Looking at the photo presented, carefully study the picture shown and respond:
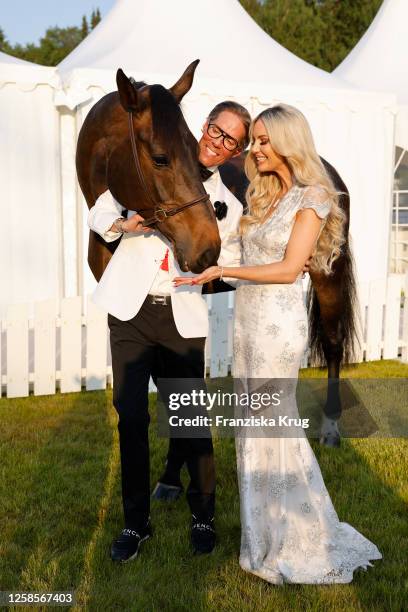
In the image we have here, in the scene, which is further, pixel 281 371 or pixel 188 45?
pixel 188 45

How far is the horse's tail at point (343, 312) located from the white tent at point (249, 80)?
3.33 meters

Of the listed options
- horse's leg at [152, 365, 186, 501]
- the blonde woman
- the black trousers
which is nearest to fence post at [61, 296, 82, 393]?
horse's leg at [152, 365, 186, 501]

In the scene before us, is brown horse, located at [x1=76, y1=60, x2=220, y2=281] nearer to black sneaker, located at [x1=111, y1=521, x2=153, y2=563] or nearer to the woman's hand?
the woman's hand

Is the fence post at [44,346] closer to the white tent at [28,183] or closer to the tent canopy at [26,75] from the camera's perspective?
the white tent at [28,183]

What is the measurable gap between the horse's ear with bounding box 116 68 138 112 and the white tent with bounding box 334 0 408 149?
33.5 ft

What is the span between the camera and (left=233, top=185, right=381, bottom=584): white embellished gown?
2.80 meters

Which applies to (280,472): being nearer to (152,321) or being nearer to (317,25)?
(152,321)

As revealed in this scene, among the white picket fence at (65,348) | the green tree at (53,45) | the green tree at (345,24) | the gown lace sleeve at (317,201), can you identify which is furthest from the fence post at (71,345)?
the green tree at (53,45)

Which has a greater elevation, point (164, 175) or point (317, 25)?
point (317, 25)

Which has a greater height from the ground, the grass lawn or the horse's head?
the horse's head

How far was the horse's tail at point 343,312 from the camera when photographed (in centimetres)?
505

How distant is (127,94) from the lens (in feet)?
8.48

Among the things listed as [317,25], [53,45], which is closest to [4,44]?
[53,45]

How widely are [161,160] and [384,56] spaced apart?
11.7 m
